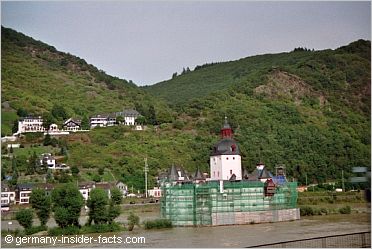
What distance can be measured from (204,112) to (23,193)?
886 inches

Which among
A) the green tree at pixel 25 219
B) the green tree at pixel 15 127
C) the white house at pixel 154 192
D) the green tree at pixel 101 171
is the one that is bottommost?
the green tree at pixel 25 219

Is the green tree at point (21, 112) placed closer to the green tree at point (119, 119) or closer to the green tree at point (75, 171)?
the green tree at point (119, 119)

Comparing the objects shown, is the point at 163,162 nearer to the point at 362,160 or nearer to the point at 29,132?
the point at 29,132

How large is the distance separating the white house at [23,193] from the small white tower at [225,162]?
30.3ft

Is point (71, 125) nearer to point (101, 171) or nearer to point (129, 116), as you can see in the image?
point (129, 116)

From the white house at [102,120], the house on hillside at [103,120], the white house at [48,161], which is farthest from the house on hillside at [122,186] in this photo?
the white house at [102,120]

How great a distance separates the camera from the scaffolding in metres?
18.8

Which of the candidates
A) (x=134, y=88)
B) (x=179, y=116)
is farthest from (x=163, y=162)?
(x=134, y=88)

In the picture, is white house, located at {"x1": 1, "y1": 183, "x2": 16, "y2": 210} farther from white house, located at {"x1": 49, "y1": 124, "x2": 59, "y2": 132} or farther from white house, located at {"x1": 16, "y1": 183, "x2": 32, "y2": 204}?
white house, located at {"x1": 49, "y1": 124, "x2": 59, "y2": 132}

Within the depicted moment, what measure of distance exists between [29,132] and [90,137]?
3.80m

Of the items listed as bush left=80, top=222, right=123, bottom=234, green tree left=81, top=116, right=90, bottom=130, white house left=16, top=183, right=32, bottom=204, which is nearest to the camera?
bush left=80, top=222, right=123, bottom=234

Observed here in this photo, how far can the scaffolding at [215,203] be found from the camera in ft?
61.8

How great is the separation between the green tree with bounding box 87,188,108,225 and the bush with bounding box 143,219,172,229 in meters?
1.51

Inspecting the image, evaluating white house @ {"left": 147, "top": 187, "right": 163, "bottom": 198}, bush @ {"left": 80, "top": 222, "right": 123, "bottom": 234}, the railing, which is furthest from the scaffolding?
white house @ {"left": 147, "top": 187, "right": 163, "bottom": 198}
